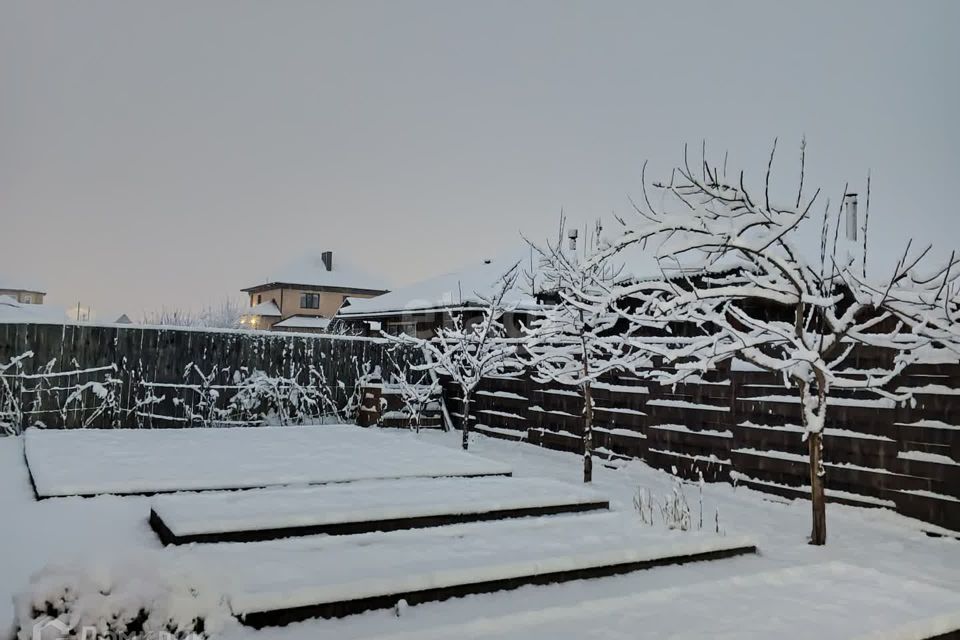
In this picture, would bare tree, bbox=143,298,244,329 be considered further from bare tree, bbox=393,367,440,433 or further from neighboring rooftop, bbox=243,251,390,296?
bare tree, bbox=393,367,440,433

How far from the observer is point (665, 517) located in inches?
227

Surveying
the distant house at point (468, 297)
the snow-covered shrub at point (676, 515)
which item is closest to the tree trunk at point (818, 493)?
the snow-covered shrub at point (676, 515)

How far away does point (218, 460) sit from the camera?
7.71 metres

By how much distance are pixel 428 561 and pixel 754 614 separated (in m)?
1.97

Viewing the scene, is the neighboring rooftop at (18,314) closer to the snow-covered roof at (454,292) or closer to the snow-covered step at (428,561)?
the snow-covered roof at (454,292)

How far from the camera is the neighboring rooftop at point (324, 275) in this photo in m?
45.2

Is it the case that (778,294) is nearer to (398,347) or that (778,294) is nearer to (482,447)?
(482,447)

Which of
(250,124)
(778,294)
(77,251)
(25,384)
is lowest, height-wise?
(25,384)

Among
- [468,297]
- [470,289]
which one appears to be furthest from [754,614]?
[470,289]

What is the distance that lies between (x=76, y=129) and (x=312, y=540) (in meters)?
19.2

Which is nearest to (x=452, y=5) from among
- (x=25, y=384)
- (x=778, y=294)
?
(x=25, y=384)

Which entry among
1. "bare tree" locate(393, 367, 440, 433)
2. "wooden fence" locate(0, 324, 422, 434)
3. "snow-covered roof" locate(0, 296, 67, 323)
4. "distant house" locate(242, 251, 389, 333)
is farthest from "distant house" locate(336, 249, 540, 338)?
"distant house" locate(242, 251, 389, 333)

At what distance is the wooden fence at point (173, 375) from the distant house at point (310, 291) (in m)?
31.5

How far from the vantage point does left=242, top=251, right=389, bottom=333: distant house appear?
44.8 m
